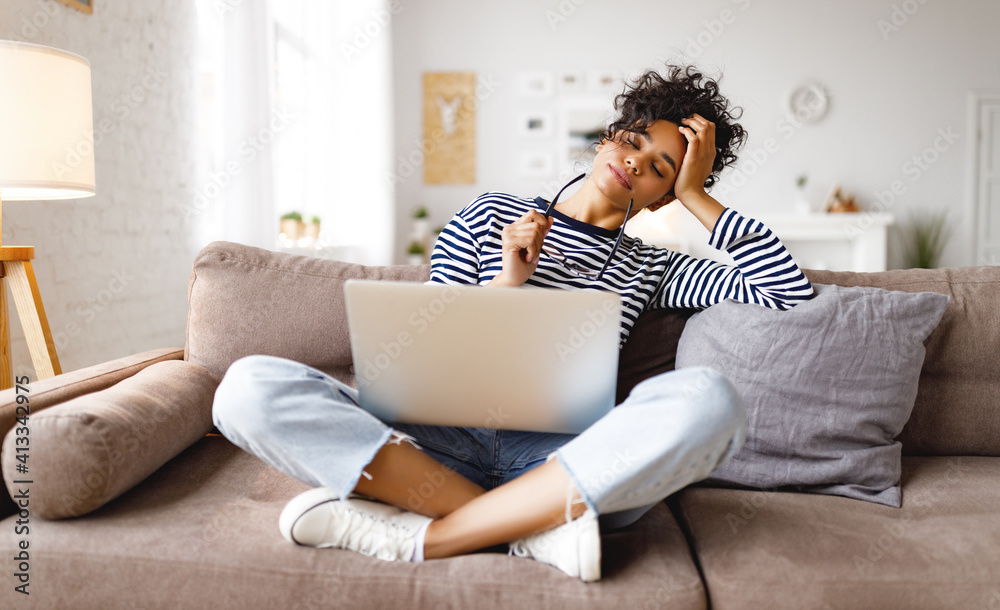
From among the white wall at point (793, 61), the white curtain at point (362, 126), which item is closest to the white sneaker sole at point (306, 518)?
the white curtain at point (362, 126)

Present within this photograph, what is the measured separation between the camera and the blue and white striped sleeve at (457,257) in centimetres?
133

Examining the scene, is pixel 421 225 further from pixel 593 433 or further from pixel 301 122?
pixel 593 433

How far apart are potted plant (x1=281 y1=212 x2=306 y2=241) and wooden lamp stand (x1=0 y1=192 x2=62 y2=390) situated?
85.0 inches

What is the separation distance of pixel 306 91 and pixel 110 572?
150 inches

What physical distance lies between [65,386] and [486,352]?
75 cm

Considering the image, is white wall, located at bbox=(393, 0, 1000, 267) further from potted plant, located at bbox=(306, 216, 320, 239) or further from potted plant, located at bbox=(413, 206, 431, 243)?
potted plant, located at bbox=(306, 216, 320, 239)

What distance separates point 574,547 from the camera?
0.85 meters

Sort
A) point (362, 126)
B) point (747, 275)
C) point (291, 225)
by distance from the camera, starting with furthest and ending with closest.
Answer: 1. point (362, 126)
2. point (291, 225)
3. point (747, 275)

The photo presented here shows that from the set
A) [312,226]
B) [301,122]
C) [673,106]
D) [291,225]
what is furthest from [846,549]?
[301,122]

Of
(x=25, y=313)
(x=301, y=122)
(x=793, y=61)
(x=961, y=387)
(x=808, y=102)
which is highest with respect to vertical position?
(x=793, y=61)

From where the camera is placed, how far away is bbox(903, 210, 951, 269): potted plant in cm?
512

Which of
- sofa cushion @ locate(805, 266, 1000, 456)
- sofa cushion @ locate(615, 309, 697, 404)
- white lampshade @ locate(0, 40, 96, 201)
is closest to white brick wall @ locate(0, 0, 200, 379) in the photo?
white lampshade @ locate(0, 40, 96, 201)

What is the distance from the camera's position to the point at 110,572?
89 centimetres

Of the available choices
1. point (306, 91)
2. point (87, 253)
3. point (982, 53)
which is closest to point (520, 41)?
point (306, 91)
